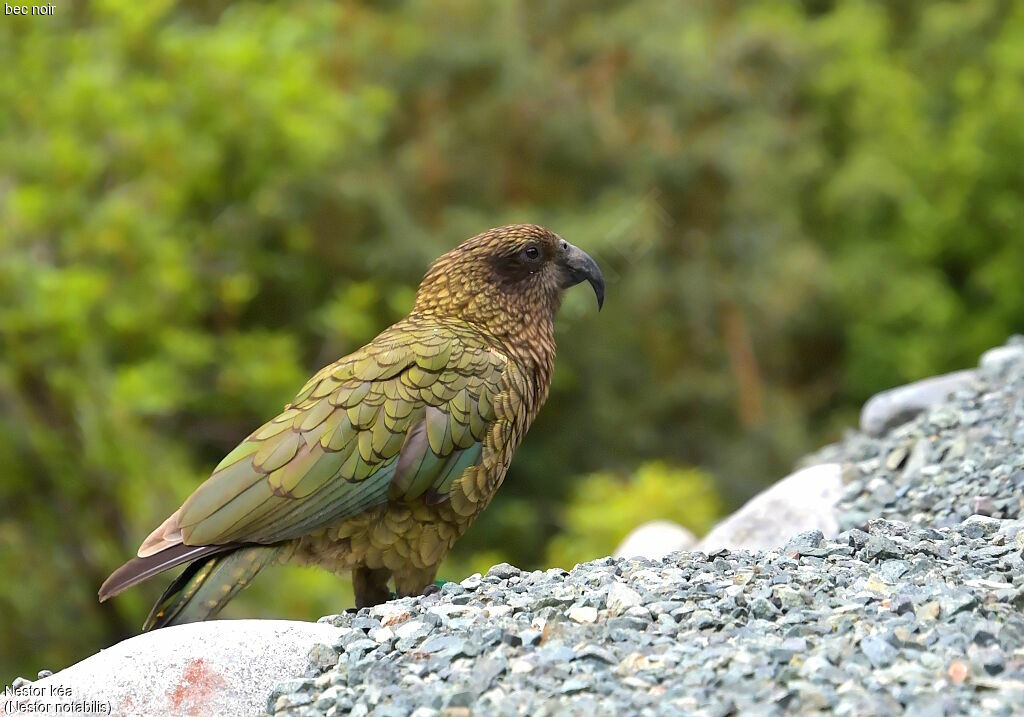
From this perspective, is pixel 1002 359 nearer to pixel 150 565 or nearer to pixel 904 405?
pixel 904 405

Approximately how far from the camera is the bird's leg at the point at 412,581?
492 cm

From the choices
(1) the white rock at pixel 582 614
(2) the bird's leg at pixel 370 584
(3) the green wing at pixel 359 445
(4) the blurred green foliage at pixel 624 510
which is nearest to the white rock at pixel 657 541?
(2) the bird's leg at pixel 370 584

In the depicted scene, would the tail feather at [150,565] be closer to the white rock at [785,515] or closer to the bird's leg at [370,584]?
the bird's leg at [370,584]

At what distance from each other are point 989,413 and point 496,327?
2.74 meters

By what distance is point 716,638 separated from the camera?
138 inches

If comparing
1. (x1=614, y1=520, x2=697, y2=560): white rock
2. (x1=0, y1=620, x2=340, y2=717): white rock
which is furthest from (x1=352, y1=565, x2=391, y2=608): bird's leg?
(x1=614, y1=520, x2=697, y2=560): white rock

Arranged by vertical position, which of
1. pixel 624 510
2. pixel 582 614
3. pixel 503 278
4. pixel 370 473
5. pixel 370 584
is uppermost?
pixel 624 510

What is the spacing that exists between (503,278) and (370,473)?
1220 mm

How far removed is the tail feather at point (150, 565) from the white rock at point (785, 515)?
2.59 meters

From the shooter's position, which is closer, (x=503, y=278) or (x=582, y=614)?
(x=582, y=614)

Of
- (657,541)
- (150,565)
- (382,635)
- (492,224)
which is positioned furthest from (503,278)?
(492,224)

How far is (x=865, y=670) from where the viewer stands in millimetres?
3182

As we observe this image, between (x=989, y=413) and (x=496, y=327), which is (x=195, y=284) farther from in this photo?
(x=989, y=413)

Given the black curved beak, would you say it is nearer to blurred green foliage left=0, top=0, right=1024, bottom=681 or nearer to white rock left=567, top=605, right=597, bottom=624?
white rock left=567, top=605, right=597, bottom=624
